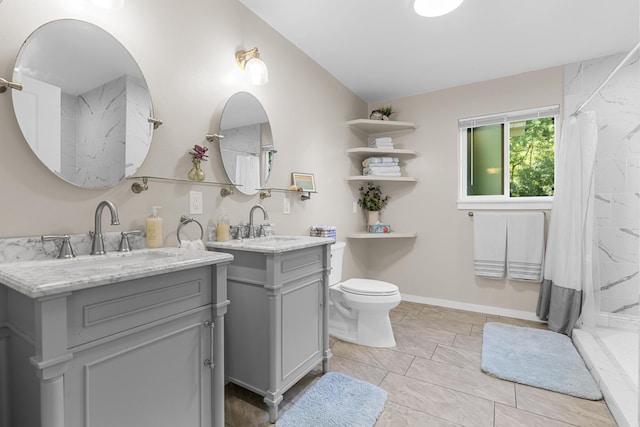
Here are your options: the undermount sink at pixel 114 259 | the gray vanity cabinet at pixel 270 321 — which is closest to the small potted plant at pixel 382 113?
the gray vanity cabinet at pixel 270 321

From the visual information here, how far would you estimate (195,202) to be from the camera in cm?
173

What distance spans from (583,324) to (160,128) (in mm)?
3326

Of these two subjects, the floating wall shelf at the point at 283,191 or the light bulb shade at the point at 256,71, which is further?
the floating wall shelf at the point at 283,191

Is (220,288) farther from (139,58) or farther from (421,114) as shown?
(421,114)

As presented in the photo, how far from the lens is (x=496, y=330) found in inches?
106

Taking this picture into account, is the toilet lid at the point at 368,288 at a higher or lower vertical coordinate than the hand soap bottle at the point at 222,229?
lower

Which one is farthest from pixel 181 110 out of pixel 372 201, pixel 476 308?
pixel 476 308

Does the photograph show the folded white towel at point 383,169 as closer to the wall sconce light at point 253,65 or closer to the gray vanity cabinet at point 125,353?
the wall sconce light at point 253,65

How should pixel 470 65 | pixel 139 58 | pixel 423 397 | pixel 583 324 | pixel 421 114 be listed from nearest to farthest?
1. pixel 139 58
2. pixel 423 397
3. pixel 583 324
4. pixel 470 65
5. pixel 421 114

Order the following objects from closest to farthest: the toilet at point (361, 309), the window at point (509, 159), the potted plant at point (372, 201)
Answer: the toilet at point (361, 309), the window at point (509, 159), the potted plant at point (372, 201)

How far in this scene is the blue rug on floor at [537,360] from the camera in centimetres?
187

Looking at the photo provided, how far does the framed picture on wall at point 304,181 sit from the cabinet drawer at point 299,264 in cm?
72

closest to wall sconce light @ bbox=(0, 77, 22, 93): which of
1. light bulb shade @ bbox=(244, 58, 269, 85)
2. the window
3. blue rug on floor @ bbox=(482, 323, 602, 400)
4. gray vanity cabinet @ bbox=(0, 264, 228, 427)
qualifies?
gray vanity cabinet @ bbox=(0, 264, 228, 427)

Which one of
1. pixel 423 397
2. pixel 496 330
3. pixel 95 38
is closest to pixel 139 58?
pixel 95 38
